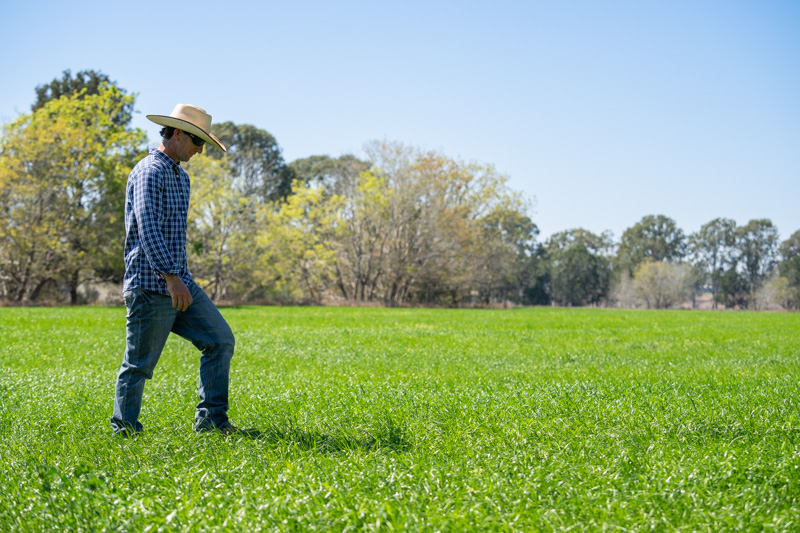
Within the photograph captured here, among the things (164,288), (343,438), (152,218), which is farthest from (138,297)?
(343,438)

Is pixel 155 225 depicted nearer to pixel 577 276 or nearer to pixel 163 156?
pixel 163 156

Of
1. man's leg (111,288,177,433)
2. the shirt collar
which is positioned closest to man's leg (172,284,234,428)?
man's leg (111,288,177,433)

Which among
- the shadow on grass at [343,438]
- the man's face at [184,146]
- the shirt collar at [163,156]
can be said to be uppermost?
the man's face at [184,146]

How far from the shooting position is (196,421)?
16.5ft

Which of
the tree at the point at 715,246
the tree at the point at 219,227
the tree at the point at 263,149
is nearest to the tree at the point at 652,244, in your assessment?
the tree at the point at 715,246

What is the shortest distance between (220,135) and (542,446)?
65.0 m

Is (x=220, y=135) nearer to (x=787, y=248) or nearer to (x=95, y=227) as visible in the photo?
(x=95, y=227)

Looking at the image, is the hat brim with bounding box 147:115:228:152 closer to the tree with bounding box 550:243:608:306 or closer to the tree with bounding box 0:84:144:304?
the tree with bounding box 0:84:144:304

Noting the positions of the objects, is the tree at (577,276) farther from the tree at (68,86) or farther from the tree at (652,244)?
the tree at (68,86)

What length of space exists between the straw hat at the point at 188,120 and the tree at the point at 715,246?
107 meters

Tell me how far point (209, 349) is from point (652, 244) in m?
112

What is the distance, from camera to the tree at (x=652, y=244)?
349ft

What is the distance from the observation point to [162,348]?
15.5 ft

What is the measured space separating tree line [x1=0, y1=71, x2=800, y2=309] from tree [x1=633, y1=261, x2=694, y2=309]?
25.6 meters
